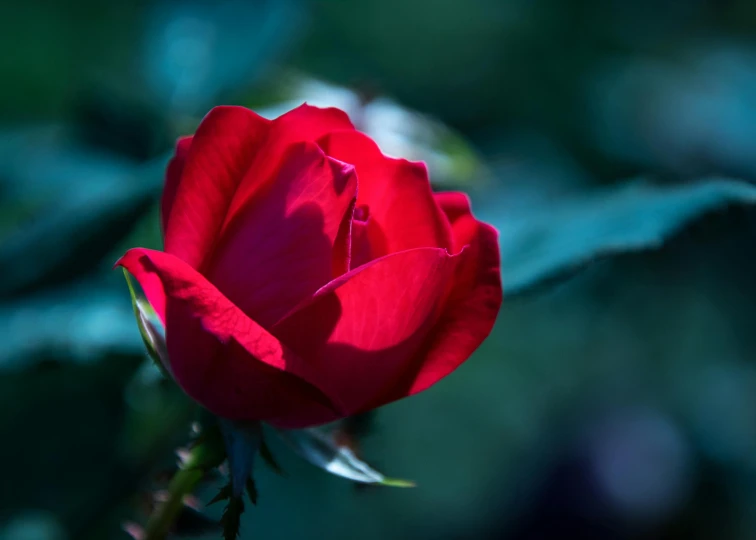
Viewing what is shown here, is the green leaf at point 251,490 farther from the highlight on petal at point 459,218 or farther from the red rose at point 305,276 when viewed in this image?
the highlight on petal at point 459,218

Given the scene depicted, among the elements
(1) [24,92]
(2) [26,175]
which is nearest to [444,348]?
(2) [26,175]

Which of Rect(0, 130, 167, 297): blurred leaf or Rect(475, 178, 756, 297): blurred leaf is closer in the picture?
Rect(475, 178, 756, 297): blurred leaf

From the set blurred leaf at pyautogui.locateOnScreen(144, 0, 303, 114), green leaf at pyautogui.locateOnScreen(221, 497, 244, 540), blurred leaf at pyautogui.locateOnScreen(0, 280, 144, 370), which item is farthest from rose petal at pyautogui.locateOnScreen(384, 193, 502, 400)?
blurred leaf at pyautogui.locateOnScreen(144, 0, 303, 114)

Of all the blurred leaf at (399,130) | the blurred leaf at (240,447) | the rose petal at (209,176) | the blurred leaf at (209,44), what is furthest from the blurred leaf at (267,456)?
the blurred leaf at (209,44)

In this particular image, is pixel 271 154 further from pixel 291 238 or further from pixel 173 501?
pixel 173 501

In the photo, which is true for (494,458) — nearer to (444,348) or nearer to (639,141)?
(639,141)

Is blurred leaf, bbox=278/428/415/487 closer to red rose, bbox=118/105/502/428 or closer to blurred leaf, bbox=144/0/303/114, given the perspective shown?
red rose, bbox=118/105/502/428
